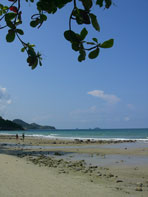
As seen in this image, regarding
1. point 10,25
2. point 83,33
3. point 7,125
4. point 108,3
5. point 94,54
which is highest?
point 108,3

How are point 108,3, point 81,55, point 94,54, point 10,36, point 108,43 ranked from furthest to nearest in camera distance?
point 108,3 → point 10,36 → point 81,55 → point 94,54 → point 108,43

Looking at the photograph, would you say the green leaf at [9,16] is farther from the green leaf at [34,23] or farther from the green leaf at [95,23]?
the green leaf at [95,23]

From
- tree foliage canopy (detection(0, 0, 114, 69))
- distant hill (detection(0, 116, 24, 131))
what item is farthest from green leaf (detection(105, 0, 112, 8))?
distant hill (detection(0, 116, 24, 131))

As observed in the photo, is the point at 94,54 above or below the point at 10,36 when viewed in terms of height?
below

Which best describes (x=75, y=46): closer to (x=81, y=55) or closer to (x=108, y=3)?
(x=81, y=55)

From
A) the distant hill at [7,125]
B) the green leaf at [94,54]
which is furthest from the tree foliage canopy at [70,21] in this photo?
the distant hill at [7,125]

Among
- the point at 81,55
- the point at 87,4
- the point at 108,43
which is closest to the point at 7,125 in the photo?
the point at 81,55

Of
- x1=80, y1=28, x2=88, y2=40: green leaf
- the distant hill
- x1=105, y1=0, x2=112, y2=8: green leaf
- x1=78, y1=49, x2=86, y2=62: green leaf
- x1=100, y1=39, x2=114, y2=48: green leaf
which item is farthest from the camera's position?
the distant hill

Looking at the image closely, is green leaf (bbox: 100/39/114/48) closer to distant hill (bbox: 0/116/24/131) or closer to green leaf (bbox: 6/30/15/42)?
green leaf (bbox: 6/30/15/42)

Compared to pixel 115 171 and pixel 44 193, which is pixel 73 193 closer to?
pixel 44 193

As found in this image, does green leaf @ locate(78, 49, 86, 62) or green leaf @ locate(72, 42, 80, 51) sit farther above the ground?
green leaf @ locate(72, 42, 80, 51)

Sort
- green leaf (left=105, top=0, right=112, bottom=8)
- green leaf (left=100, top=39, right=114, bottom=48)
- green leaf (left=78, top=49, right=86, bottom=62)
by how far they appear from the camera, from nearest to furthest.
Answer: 1. green leaf (left=100, top=39, right=114, bottom=48)
2. green leaf (left=78, top=49, right=86, bottom=62)
3. green leaf (left=105, top=0, right=112, bottom=8)

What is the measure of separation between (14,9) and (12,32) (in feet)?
0.65

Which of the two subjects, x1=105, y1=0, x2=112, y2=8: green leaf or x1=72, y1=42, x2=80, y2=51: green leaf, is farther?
x1=105, y1=0, x2=112, y2=8: green leaf
